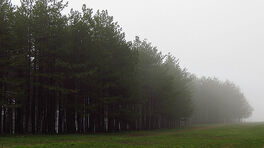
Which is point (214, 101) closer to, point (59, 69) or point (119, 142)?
point (59, 69)

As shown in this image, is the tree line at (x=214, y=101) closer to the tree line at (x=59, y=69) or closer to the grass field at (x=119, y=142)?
the tree line at (x=59, y=69)

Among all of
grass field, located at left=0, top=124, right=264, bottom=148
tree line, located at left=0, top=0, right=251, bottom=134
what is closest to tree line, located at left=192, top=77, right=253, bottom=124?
tree line, located at left=0, top=0, right=251, bottom=134

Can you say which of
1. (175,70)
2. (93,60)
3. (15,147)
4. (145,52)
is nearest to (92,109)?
(93,60)

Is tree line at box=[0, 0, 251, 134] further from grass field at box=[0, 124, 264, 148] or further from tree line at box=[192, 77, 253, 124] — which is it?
tree line at box=[192, 77, 253, 124]

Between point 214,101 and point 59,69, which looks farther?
point 214,101

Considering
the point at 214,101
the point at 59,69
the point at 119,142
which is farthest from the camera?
the point at 214,101

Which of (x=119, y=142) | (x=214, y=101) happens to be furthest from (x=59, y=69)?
(x=214, y=101)

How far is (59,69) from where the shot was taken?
112ft

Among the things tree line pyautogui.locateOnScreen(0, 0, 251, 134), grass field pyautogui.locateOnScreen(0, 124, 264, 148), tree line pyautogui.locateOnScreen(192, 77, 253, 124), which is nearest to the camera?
grass field pyautogui.locateOnScreen(0, 124, 264, 148)

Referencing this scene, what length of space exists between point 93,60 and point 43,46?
21.9 feet

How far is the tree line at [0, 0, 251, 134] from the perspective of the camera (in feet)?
101

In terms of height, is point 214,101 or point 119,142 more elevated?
point 214,101

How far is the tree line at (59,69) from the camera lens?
30.9m

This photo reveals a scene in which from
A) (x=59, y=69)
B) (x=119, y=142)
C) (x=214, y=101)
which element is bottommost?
(x=119, y=142)
